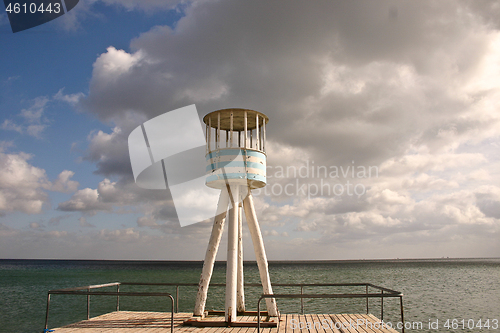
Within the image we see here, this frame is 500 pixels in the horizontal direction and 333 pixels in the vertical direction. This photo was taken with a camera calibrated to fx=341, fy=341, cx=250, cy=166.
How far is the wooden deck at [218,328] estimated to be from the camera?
920cm

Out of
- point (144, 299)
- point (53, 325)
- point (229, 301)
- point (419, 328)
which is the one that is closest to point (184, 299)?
point (144, 299)

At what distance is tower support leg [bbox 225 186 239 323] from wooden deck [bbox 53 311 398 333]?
570mm

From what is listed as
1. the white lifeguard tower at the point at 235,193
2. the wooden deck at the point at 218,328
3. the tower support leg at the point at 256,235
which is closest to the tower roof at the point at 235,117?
the white lifeguard tower at the point at 235,193

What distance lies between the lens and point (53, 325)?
75.6ft

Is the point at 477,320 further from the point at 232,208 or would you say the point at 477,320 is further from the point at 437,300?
the point at 232,208

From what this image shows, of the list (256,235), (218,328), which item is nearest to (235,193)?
(256,235)

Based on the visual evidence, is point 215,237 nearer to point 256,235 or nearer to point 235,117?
point 256,235

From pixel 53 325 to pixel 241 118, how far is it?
21.2 m

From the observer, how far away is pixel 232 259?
1025 cm

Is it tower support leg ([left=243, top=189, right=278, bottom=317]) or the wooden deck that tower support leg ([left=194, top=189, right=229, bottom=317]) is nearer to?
tower support leg ([left=243, top=189, right=278, bottom=317])

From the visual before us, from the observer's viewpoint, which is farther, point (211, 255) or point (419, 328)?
point (419, 328)

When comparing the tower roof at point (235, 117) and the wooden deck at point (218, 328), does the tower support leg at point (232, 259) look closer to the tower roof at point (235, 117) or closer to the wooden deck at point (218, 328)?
the wooden deck at point (218, 328)

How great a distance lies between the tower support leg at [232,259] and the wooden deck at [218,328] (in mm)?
570

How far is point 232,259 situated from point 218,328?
1904mm
